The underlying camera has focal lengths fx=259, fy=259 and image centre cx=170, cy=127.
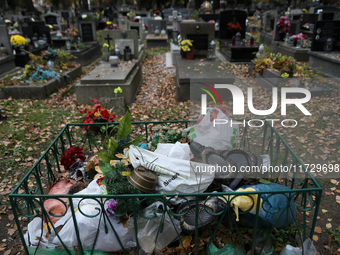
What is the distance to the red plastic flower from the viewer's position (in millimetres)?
3213

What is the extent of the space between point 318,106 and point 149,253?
456 centimetres

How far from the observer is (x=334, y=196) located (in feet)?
10.4

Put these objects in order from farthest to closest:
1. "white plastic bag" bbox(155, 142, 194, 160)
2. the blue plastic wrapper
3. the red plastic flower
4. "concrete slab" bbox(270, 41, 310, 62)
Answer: "concrete slab" bbox(270, 41, 310, 62) < the red plastic flower < "white plastic bag" bbox(155, 142, 194, 160) < the blue plastic wrapper

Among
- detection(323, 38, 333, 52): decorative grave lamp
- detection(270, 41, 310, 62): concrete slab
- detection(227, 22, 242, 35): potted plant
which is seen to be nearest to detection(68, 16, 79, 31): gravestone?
detection(227, 22, 242, 35): potted plant

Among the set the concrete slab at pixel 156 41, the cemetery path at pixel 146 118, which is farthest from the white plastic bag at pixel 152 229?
the concrete slab at pixel 156 41

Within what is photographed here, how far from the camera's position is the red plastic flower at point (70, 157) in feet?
10.5

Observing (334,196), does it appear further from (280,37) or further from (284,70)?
(280,37)

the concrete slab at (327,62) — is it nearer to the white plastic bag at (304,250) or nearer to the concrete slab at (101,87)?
the concrete slab at (101,87)

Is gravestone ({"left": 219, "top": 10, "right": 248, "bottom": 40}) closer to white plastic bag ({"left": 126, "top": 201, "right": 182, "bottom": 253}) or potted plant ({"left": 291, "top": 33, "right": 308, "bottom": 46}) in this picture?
potted plant ({"left": 291, "top": 33, "right": 308, "bottom": 46})

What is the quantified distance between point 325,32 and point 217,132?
7.56m

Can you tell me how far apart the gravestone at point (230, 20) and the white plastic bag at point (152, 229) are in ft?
39.5

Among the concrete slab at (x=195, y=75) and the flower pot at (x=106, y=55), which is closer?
the concrete slab at (x=195, y=75)

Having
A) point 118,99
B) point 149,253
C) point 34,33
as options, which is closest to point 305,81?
point 118,99

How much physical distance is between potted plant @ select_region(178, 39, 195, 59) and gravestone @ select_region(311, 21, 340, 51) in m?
3.91
